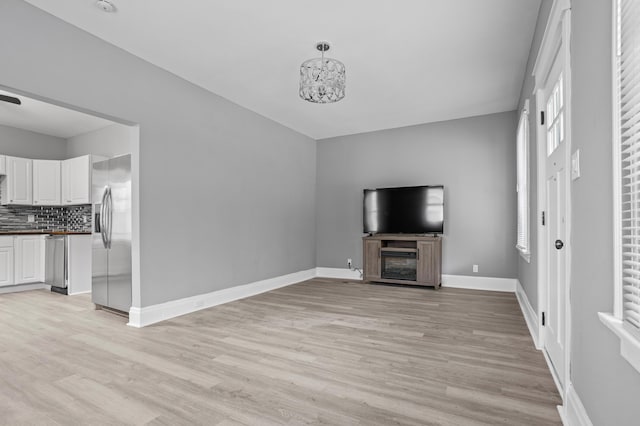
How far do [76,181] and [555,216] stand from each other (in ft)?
22.0

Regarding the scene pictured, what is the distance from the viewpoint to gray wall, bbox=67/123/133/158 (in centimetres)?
557

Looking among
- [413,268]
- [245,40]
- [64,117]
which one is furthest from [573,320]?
[64,117]

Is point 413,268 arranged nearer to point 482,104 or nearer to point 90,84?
point 482,104

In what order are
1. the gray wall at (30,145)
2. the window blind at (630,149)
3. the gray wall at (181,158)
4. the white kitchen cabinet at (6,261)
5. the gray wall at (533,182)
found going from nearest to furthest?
1. the window blind at (630,149)
2. the gray wall at (181,158)
3. the gray wall at (533,182)
4. the white kitchen cabinet at (6,261)
5. the gray wall at (30,145)

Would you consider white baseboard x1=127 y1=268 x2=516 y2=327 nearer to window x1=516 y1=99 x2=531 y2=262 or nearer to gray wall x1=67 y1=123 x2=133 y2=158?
window x1=516 y1=99 x2=531 y2=262

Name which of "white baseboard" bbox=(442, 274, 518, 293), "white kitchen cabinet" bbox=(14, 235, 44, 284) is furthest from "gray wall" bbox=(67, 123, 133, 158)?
"white baseboard" bbox=(442, 274, 518, 293)

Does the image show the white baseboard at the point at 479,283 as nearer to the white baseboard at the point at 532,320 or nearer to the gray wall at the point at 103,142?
the white baseboard at the point at 532,320

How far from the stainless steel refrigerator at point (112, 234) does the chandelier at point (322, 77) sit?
2054 mm

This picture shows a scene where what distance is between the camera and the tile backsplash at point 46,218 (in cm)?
598

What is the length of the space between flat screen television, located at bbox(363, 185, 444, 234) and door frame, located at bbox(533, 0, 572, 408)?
2.49 metres

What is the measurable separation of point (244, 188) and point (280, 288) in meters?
1.68

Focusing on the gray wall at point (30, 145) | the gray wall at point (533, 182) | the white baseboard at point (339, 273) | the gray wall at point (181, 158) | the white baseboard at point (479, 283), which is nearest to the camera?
the gray wall at point (181, 158)

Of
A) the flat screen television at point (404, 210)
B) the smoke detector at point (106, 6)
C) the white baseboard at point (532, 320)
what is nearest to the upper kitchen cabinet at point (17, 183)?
A: the smoke detector at point (106, 6)

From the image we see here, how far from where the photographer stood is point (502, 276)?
5.19 metres
